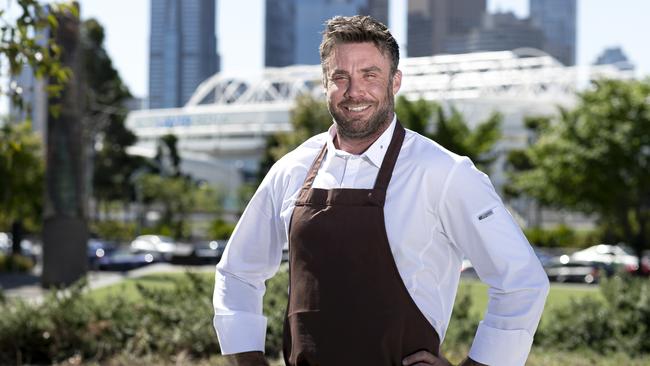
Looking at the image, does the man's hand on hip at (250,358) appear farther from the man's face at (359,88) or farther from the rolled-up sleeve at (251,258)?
the man's face at (359,88)

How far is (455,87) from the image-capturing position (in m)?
136

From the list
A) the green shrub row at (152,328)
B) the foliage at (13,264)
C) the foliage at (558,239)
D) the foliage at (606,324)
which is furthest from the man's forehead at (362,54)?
the foliage at (558,239)

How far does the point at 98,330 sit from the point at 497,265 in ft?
23.4

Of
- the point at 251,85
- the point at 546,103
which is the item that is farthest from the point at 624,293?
the point at 251,85

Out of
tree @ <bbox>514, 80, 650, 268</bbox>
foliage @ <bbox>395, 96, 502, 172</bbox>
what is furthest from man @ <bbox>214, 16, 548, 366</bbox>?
foliage @ <bbox>395, 96, 502, 172</bbox>

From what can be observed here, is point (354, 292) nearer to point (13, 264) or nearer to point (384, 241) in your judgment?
point (384, 241)

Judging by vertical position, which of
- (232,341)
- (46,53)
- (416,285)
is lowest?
(232,341)

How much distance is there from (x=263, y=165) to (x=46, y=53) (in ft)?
191

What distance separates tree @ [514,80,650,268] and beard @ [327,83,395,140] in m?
31.1

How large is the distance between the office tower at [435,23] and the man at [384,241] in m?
122

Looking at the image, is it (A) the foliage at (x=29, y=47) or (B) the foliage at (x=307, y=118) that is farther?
(B) the foliage at (x=307, y=118)

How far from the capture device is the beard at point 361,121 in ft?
9.27

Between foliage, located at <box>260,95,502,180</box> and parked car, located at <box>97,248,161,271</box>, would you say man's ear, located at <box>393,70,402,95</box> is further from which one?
parked car, located at <box>97,248,161,271</box>

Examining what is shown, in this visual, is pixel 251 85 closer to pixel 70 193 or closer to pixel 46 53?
pixel 70 193
